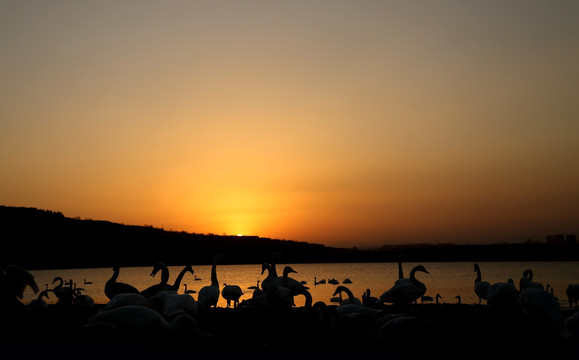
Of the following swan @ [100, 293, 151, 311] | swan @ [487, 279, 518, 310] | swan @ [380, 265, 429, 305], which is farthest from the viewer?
swan @ [380, 265, 429, 305]

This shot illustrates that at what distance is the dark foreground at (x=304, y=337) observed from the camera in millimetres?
6293

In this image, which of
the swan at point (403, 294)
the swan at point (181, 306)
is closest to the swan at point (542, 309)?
the swan at point (403, 294)

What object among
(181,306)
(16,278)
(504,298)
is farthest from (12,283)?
(504,298)

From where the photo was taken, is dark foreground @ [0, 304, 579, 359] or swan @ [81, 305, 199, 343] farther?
swan @ [81, 305, 199, 343]

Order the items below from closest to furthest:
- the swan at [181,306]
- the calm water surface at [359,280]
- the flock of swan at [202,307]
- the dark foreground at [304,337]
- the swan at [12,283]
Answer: the dark foreground at [304,337] → the flock of swan at [202,307] → the swan at [181,306] → the swan at [12,283] → the calm water surface at [359,280]

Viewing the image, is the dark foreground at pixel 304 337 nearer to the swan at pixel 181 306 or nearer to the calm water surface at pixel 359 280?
the swan at pixel 181 306

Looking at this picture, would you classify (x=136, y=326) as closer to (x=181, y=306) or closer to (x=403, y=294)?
(x=181, y=306)

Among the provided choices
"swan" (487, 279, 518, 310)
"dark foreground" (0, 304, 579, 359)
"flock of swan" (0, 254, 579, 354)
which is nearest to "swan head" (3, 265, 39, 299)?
"flock of swan" (0, 254, 579, 354)

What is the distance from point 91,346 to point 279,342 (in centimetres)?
428

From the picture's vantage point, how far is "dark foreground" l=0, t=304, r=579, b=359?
6293 mm

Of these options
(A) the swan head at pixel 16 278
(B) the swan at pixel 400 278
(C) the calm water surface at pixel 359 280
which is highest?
(A) the swan head at pixel 16 278

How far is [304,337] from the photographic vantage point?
10.9 m

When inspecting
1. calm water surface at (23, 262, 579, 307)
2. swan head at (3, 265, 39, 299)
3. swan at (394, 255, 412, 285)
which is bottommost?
calm water surface at (23, 262, 579, 307)

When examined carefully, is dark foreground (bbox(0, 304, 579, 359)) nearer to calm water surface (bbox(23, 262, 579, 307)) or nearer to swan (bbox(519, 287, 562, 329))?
swan (bbox(519, 287, 562, 329))
